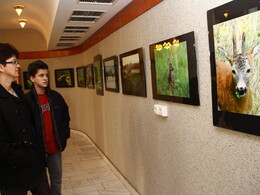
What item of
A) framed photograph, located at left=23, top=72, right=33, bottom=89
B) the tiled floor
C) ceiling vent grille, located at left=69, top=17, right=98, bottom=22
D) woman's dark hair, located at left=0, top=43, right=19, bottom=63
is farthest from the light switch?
framed photograph, located at left=23, top=72, right=33, bottom=89

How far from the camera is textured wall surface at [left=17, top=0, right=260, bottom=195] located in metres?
1.69

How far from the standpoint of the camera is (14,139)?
1976mm

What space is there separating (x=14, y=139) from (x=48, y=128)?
3.03 ft

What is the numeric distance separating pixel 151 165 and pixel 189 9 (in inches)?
72.3

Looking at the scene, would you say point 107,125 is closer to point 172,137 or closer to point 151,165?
point 151,165

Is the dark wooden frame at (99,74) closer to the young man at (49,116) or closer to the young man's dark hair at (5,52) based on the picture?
the young man at (49,116)

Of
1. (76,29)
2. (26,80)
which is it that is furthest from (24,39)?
(76,29)

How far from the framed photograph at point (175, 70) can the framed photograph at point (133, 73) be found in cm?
31

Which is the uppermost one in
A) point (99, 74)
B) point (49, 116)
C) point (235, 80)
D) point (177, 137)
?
point (99, 74)

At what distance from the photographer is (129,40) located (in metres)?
3.45

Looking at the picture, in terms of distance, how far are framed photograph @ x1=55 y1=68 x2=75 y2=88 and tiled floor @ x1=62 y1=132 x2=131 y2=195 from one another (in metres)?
2.59

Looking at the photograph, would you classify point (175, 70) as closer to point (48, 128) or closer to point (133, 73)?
point (133, 73)

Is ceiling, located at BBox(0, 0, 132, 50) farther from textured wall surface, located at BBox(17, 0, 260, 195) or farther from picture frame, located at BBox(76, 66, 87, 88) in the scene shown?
picture frame, located at BBox(76, 66, 87, 88)

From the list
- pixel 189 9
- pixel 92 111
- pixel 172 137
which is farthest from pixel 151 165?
pixel 92 111
